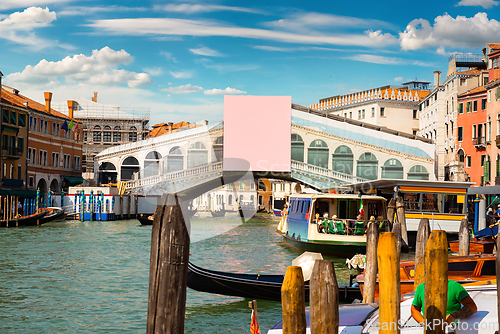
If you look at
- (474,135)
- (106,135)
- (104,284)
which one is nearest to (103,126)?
(106,135)

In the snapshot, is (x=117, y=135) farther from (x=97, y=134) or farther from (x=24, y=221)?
(x=24, y=221)

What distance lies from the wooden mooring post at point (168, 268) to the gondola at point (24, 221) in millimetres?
18437

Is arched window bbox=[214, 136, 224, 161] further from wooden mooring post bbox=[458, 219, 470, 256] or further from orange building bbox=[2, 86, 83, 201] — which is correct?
wooden mooring post bbox=[458, 219, 470, 256]

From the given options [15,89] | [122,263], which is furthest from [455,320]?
[15,89]

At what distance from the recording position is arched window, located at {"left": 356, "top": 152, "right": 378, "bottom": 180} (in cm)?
2647

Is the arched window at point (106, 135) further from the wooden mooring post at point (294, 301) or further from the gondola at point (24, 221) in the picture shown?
the wooden mooring post at point (294, 301)

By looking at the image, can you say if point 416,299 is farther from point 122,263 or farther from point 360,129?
point 360,129

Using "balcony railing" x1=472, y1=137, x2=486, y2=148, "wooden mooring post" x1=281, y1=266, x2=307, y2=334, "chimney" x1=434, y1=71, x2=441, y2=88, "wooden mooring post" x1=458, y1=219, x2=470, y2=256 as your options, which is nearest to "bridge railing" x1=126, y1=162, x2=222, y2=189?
"balcony railing" x1=472, y1=137, x2=486, y2=148

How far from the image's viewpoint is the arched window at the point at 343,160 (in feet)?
87.3

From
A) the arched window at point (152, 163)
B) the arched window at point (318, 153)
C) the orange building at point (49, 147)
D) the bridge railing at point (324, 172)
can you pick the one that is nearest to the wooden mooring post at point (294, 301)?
the bridge railing at point (324, 172)

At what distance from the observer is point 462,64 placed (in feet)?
87.3

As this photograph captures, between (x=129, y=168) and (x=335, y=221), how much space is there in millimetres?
23369

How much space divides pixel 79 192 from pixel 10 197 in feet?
14.6

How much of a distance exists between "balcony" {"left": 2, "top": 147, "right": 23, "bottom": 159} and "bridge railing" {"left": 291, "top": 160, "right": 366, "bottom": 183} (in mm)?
12623
